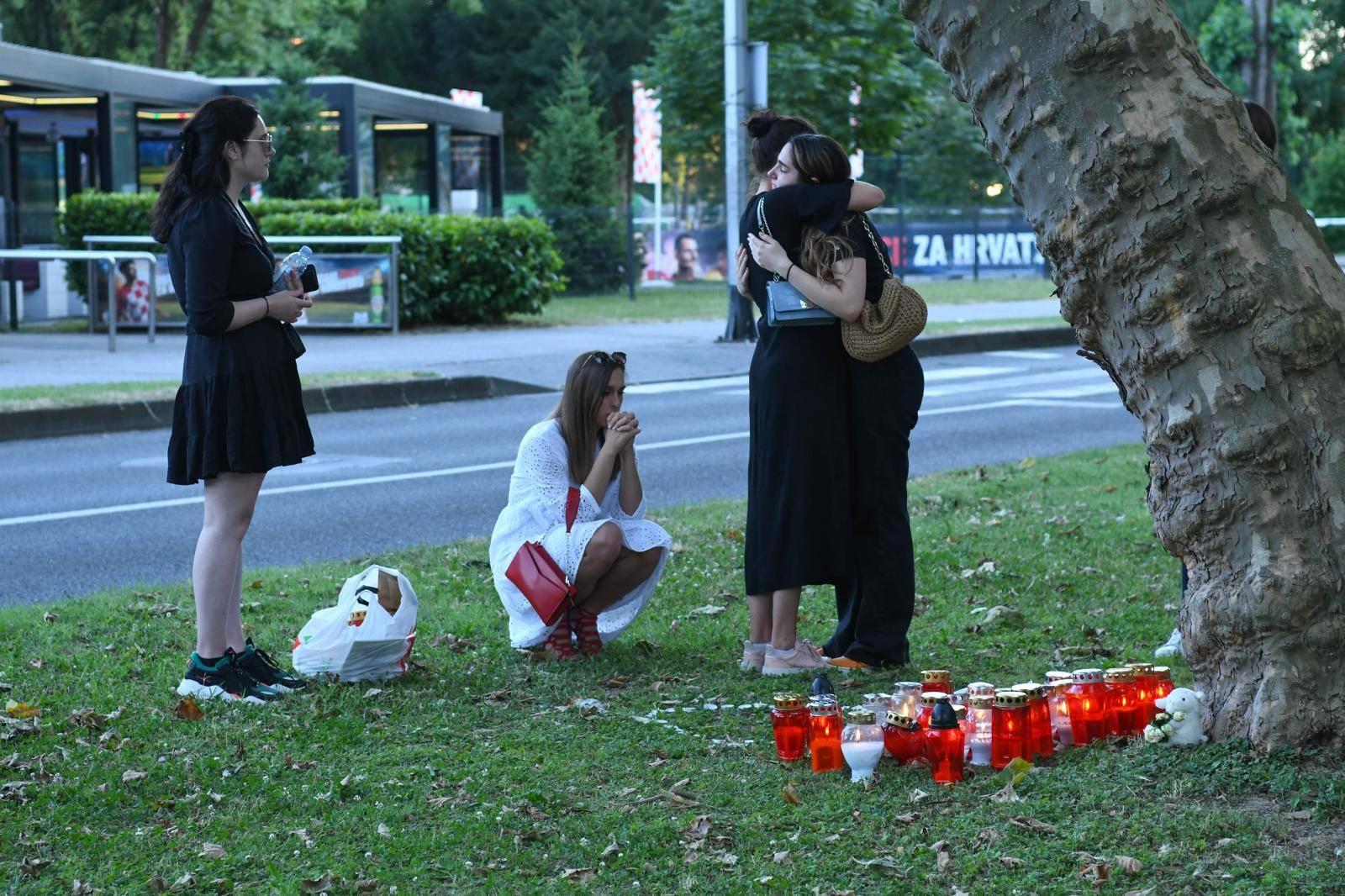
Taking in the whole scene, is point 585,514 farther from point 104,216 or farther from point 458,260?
point 104,216

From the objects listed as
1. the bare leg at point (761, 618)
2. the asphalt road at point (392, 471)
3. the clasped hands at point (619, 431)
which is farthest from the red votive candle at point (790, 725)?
the asphalt road at point (392, 471)

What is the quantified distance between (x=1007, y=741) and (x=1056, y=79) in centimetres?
170

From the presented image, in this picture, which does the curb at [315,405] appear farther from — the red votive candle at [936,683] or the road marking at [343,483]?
the red votive candle at [936,683]

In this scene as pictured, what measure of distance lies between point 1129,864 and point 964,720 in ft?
2.96

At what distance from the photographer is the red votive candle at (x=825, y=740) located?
4281 mm

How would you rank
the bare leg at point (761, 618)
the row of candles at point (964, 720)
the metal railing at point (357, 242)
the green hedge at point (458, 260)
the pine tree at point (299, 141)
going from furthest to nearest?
the pine tree at point (299, 141)
the green hedge at point (458, 260)
the metal railing at point (357, 242)
the bare leg at point (761, 618)
the row of candles at point (964, 720)

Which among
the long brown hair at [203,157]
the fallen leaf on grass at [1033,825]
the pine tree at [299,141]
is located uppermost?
the pine tree at [299,141]

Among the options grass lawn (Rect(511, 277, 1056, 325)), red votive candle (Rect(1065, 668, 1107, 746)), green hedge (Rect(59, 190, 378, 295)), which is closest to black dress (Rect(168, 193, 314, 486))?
red votive candle (Rect(1065, 668, 1107, 746))

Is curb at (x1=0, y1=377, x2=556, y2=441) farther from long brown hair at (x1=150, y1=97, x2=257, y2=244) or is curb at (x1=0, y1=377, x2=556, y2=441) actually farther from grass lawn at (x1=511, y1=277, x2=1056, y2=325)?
long brown hair at (x1=150, y1=97, x2=257, y2=244)

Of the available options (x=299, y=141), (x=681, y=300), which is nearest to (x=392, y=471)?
(x=299, y=141)

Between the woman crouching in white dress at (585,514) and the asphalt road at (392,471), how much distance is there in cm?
243

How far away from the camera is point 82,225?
21.7 m

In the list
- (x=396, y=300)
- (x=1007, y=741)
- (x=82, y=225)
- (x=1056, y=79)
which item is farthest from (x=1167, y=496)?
(x=82, y=225)

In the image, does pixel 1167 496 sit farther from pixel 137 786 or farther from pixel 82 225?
pixel 82 225
